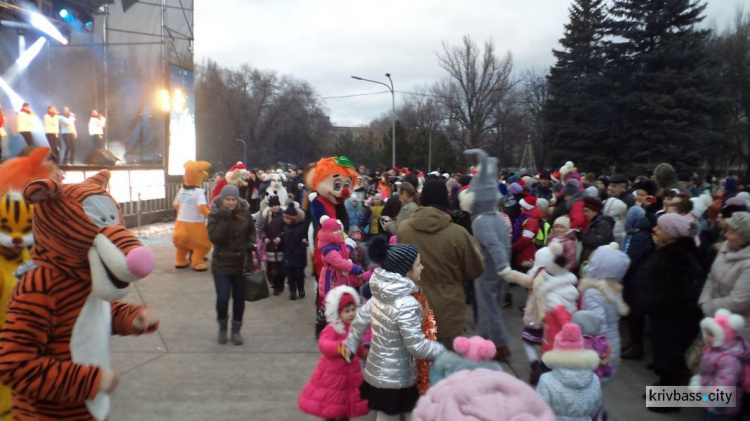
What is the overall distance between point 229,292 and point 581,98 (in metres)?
26.7

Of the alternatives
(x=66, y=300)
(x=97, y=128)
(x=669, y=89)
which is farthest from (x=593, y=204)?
(x=669, y=89)

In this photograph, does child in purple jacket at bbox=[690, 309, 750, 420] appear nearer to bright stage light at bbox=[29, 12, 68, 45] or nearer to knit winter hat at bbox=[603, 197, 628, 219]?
knit winter hat at bbox=[603, 197, 628, 219]

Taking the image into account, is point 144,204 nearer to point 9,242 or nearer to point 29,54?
point 29,54

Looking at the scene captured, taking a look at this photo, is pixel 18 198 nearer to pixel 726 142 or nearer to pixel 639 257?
pixel 639 257

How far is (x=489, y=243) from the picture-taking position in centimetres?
566

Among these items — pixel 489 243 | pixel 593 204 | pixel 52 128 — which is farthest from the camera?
pixel 52 128

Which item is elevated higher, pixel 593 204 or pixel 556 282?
pixel 593 204

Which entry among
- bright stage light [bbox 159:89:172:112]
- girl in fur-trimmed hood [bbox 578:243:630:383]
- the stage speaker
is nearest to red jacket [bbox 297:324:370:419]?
girl in fur-trimmed hood [bbox 578:243:630:383]

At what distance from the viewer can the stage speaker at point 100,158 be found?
65.8 ft

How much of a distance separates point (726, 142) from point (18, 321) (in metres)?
31.5

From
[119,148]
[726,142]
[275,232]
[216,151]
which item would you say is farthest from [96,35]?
[216,151]

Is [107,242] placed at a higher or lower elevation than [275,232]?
higher

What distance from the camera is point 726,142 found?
88.9 feet

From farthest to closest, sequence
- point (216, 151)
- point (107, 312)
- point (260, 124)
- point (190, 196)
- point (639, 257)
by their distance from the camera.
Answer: point (260, 124), point (216, 151), point (190, 196), point (639, 257), point (107, 312)
